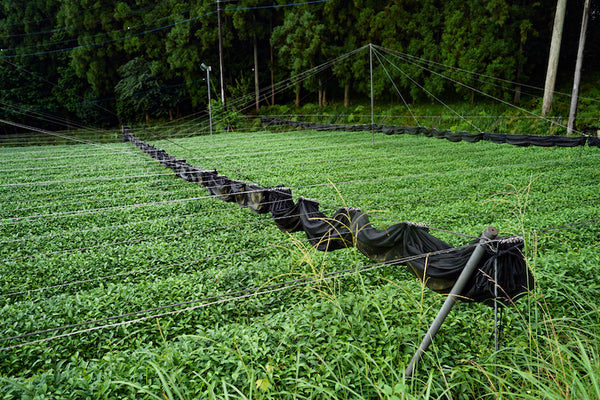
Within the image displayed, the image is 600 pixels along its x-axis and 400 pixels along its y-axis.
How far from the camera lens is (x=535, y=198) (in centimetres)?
772

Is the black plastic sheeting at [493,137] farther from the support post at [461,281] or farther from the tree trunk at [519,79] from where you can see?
the support post at [461,281]

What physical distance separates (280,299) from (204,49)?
30.3 meters

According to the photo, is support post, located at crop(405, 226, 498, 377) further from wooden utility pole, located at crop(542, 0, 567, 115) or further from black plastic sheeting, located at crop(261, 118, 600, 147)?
wooden utility pole, located at crop(542, 0, 567, 115)

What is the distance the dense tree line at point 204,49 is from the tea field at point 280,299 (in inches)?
581

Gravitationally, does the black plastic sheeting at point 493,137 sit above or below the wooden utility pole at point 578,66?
below

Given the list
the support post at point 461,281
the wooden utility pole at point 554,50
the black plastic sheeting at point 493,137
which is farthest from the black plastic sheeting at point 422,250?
the wooden utility pole at point 554,50

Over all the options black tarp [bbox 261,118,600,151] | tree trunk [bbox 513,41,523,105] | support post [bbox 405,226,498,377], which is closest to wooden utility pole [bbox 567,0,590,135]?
black tarp [bbox 261,118,600,151]

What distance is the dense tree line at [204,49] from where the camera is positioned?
2362 cm

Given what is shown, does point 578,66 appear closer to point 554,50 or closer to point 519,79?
point 554,50

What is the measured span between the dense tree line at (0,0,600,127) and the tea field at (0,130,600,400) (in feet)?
48.4

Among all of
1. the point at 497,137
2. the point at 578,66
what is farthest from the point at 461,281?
the point at 578,66

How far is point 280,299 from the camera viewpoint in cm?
430

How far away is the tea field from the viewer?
8.69 ft

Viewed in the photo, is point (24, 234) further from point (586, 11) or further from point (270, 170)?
point (586, 11)
